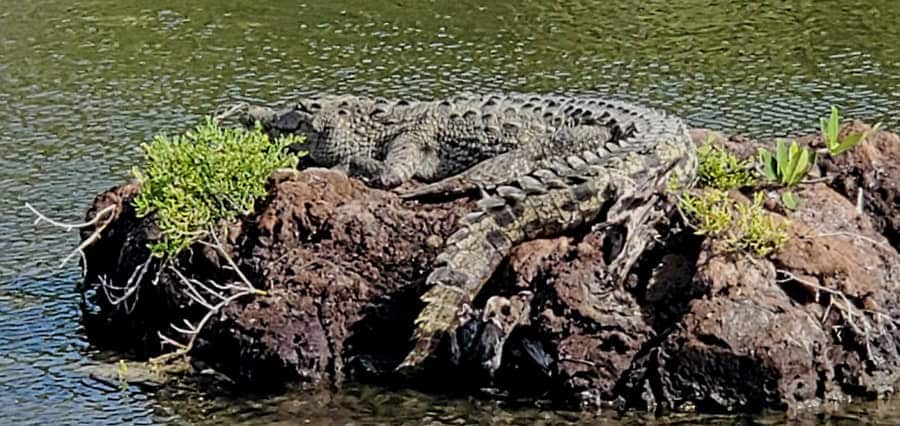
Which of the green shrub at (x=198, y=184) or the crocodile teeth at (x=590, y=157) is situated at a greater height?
the crocodile teeth at (x=590, y=157)

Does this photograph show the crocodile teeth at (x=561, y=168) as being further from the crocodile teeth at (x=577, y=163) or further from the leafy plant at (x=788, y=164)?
the leafy plant at (x=788, y=164)

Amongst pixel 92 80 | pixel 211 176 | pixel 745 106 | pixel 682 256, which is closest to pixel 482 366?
pixel 682 256

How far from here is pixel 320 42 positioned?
12.6 m

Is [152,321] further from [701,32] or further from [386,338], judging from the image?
[701,32]

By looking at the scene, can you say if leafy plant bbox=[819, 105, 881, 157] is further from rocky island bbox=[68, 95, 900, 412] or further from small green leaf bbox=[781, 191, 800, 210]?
small green leaf bbox=[781, 191, 800, 210]

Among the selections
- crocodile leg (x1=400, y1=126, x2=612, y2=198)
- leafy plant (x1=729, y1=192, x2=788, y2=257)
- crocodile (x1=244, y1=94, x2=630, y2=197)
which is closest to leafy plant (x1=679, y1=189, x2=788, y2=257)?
leafy plant (x1=729, y1=192, x2=788, y2=257)

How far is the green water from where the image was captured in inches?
285

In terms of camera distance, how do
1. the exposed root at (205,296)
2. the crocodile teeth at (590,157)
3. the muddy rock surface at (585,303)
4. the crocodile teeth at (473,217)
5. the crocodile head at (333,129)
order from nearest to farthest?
the muddy rock surface at (585,303) < the crocodile teeth at (473,217) < the exposed root at (205,296) < the crocodile teeth at (590,157) < the crocodile head at (333,129)

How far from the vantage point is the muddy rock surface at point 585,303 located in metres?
5.44

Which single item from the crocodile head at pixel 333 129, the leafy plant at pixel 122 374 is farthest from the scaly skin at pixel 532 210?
the crocodile head at pixel 333 129

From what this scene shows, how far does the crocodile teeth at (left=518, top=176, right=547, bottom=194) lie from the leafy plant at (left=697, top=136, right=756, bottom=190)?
2.30 ft

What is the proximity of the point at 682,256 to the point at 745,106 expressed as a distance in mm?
4334

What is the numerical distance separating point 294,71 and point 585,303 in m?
6.46

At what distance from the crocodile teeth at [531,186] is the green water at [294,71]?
4.59 feet
